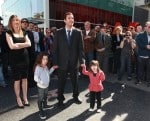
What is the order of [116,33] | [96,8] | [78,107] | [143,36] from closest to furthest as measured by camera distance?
[78,107] < [143,36] < [116,33] < [96,8]

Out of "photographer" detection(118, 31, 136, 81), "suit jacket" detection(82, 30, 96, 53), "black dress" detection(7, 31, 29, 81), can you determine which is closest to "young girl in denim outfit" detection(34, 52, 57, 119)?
"black dress" detection(7, 31, 29, 81)

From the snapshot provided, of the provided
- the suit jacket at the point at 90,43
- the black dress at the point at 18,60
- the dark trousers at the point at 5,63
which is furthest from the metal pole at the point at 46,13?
the black dress at the point at 18,60

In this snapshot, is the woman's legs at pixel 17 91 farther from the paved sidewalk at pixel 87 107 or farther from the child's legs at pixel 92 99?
the child's legs at pixel 92 99

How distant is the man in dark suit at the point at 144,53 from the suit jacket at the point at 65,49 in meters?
3.18

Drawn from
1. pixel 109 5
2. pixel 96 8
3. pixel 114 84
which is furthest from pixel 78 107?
pixel 109 5

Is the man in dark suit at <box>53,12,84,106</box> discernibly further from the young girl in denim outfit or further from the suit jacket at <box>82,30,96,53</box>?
the suit jacket at <box>82,30,96,53</box>

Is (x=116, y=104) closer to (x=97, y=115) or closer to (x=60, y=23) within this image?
(x=97, y=115)

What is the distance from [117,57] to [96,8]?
4415 mm

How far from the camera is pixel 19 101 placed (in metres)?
7.10

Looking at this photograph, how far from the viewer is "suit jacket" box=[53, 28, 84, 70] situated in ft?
23.5

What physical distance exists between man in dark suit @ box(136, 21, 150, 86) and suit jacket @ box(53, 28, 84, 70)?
3.18 meters

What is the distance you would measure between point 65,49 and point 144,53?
3.59 meters

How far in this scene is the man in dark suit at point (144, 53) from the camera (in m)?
9.84

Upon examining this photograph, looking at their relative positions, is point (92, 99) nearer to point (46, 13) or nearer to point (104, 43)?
point (104, 43)
